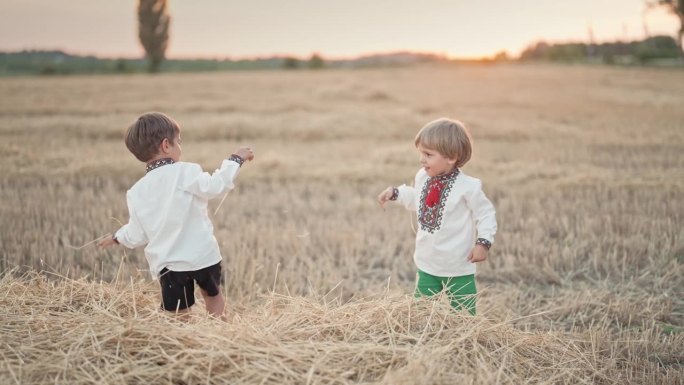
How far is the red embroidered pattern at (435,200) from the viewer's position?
3166 mm

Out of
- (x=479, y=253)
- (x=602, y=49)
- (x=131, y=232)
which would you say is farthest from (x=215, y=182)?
(x=602, y=49)

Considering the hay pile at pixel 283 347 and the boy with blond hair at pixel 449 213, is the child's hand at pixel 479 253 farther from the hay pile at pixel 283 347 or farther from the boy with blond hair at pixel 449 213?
the hay pile at pixel 283 347

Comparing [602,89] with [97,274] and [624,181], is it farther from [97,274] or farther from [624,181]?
[97,274]

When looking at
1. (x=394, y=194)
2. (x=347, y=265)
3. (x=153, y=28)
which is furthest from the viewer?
(x=153, y=28)

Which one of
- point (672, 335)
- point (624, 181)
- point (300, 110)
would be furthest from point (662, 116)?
point (672, 335)

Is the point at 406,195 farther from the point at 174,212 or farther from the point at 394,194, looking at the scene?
the point at 174,212

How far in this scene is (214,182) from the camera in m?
2.90

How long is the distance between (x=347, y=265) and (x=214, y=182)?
2.14 metres

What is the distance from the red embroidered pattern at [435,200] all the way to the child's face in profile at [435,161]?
63mm

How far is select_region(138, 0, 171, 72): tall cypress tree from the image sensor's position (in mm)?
51688

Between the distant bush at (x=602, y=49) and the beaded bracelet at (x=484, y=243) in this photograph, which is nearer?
the beaded bracelet at (x=484, y=243)

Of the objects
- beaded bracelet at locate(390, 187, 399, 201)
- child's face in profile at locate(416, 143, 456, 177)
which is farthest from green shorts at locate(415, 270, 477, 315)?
child's face in profile at locate(416, 143, 456, 177)

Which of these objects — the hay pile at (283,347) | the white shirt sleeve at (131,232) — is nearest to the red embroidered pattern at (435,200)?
the hay pile at (283,347)

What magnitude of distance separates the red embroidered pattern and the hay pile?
1.67ft
